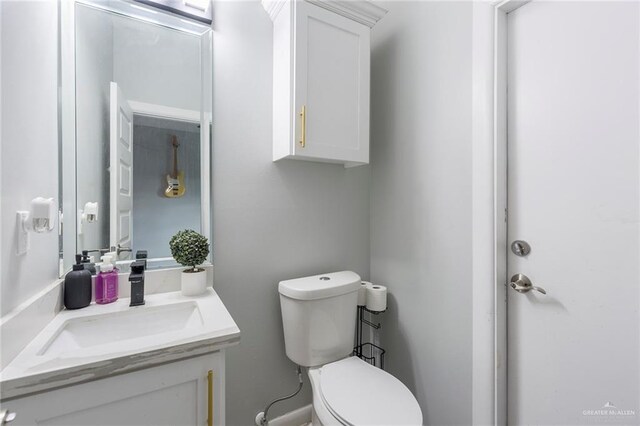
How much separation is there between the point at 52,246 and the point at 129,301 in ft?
0.97

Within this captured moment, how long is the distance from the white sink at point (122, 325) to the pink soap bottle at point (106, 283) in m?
0.11

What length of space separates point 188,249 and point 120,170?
42cm

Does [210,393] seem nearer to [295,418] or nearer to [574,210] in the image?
[295,418]

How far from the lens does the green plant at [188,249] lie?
106 centimetres

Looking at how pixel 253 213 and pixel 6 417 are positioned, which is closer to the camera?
pixel 6 417

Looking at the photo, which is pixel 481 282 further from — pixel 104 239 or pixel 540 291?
pixel 104 239

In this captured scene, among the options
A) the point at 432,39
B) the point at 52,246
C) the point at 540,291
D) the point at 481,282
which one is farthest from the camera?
the point at 432,39

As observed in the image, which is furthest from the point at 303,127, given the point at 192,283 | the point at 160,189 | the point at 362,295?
the point at 362,295

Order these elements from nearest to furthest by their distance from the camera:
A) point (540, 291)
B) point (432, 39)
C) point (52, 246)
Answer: point (52, 246) < point (540, 291) < point (432, 39)

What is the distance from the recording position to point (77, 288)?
883 millimetres

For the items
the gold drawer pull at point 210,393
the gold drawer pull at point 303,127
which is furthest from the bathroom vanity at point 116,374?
the gold drawer pull at point 303,127

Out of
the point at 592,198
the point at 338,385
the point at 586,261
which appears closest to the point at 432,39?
the point at 592,198

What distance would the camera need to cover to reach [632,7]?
2.62ft

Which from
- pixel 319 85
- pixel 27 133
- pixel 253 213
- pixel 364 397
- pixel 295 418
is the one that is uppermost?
pixel 319 85
